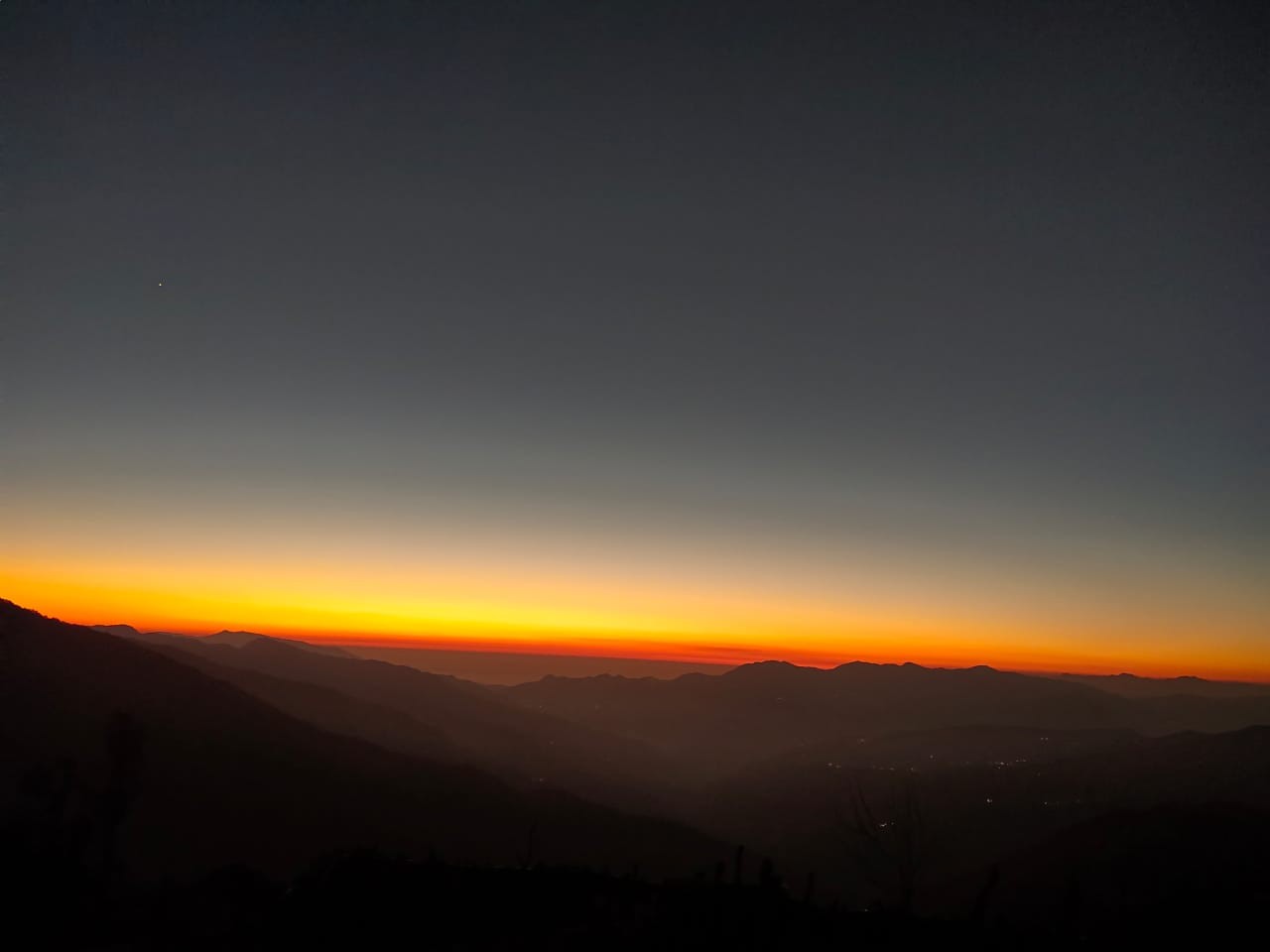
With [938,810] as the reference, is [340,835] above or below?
above

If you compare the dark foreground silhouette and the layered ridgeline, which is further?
the layered ridgeline

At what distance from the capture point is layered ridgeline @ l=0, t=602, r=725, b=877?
74750 mm

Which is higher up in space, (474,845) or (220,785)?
(220,785)

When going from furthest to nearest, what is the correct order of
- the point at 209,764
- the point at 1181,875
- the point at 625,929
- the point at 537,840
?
the point at 537,840 < the point at 209,764 < the point at 1181,875 < the point at 625,929

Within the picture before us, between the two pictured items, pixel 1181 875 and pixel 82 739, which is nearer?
pixel 1181 875

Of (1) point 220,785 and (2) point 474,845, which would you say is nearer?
(1) point 220,785

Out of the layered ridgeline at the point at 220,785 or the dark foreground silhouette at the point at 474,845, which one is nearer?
the dark foreground silhouette at the point at 474,845

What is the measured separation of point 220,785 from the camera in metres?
93.4

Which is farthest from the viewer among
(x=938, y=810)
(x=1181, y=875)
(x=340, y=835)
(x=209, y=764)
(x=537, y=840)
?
(x=938, y=810)

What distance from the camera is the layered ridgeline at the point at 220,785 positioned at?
7475 cm

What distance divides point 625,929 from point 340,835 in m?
80.2

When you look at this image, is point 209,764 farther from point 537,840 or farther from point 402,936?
point 402,936

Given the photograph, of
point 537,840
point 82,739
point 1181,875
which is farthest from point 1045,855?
point 82,739

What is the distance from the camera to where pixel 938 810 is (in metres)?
149
